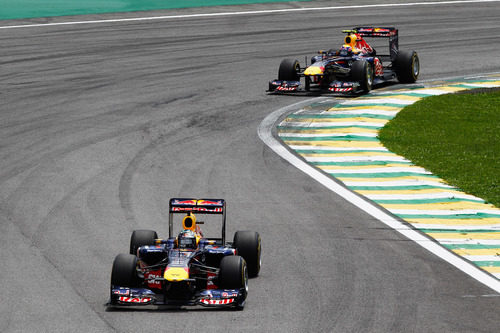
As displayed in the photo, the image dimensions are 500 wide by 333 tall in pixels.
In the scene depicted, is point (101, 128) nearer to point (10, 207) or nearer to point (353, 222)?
point (10, 207)

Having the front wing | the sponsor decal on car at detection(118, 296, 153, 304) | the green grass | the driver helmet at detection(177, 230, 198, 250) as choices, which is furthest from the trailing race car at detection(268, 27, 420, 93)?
the sponsor decal on car at detection(118, 296, 153, 304)

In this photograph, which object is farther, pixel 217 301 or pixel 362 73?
pixel 362 73

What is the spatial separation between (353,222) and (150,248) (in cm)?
495

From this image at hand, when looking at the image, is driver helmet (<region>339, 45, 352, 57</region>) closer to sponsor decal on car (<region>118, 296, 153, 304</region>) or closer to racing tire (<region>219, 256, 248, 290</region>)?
racing tire (<region>219, 256, 248, 290</region>)

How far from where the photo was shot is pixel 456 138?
2458cm

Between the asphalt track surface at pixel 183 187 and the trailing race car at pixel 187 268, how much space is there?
0.81ft

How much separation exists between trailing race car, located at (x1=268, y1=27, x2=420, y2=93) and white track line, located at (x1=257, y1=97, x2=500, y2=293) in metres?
2.22

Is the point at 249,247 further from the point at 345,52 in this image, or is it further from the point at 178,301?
the point at 345,52

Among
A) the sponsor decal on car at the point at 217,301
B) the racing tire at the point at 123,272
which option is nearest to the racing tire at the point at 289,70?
the racing tire at the point at 123,272

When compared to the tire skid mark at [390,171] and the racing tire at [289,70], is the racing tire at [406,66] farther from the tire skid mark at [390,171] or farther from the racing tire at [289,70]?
the racing tire at [289,70]

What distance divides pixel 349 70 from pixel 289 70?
1.96 metres

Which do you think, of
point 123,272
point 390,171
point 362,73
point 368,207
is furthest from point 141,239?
point 362,73

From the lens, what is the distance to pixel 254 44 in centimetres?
3912

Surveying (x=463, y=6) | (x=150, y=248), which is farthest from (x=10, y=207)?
(x=463, y=6)
